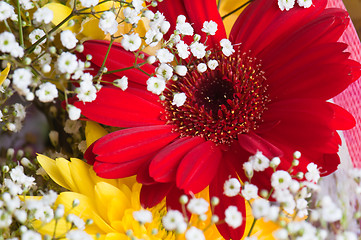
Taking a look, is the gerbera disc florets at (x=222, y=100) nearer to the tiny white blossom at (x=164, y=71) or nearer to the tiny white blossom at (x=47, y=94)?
the tiny white blossom at (x=164, y=71)

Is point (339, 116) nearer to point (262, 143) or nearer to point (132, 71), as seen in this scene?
point (262, 143)

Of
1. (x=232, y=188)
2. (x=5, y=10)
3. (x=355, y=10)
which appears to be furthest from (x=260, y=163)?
(x=355, y=10)

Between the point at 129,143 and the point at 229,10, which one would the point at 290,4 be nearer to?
the point at 229,10

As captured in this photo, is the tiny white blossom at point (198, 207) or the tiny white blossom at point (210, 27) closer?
the tiny white blossom at point (198, 207)

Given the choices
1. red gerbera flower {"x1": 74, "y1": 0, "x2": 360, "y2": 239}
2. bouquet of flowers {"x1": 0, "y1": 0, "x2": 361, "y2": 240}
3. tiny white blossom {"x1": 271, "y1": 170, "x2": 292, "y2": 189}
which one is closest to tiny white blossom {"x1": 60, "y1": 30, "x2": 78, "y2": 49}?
bouquet of flowers {"x1": 0, "y1": 0, "x2": 361, "y2": 240}

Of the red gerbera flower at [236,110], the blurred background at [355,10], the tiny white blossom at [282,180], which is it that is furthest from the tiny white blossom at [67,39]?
the blurred background at [355,10]

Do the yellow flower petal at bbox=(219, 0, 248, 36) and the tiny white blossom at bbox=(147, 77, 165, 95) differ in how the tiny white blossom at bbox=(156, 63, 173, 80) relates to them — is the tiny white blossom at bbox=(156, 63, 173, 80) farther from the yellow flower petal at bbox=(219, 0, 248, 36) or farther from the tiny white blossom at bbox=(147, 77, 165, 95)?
the yellow flower petal at bbox=(219, 0, 248, 36)

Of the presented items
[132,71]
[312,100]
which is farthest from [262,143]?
[132,71]

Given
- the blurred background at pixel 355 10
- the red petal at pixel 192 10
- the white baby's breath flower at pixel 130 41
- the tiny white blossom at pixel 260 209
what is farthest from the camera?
the blurred background at pixel 355 10
